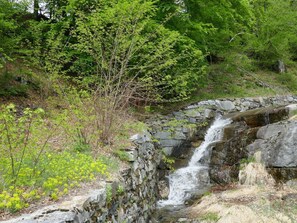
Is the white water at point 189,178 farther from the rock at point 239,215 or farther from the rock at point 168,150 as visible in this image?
the rock at point 239,215

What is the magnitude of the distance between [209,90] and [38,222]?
11.8 m

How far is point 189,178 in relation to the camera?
26.8ft

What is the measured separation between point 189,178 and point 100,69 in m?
3.85

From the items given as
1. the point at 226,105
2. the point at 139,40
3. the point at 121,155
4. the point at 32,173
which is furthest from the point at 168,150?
the point at 32,173

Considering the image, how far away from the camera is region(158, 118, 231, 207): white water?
745cm

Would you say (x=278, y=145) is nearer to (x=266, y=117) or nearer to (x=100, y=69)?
(x=266, y=117)

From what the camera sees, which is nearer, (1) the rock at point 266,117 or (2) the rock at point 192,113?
(1) the rock at point 266,117

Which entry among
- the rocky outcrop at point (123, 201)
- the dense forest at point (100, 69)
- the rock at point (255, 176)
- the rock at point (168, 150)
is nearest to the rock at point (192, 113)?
the dense forest at point (100, 69)

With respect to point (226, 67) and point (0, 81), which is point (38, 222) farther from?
point (226, 67)

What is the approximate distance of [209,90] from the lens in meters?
13.9

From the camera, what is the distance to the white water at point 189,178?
24.4 feet

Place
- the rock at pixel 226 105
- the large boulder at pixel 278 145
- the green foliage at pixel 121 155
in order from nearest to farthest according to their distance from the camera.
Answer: the green foliage at pixel 121 155 < the large boulder at pixel 278 145 < the rock at pixel 226 105

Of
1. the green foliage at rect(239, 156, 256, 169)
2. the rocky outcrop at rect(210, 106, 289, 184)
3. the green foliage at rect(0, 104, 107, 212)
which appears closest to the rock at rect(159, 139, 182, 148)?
the rocky outcrop at rect(210, 106, 289, 184)

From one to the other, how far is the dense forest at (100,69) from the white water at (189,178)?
1862 mm
